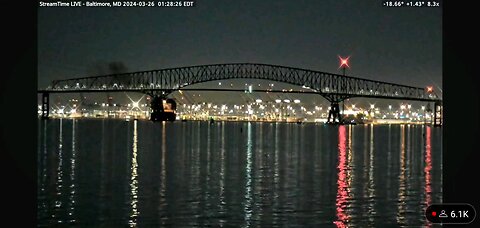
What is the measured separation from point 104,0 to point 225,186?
11.8m

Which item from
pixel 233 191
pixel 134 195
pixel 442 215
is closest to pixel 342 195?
pixel 233 191

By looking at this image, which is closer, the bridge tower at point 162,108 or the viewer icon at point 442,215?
the viewer icon at point 442,215

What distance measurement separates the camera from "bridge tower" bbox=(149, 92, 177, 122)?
166 m

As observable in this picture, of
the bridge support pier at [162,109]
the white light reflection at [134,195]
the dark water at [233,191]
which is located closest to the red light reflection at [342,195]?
the dark water at [233,191]

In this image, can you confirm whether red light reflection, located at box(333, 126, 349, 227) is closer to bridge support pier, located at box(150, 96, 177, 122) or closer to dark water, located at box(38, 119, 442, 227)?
dark water, located at box(38, 119, 442, 227)

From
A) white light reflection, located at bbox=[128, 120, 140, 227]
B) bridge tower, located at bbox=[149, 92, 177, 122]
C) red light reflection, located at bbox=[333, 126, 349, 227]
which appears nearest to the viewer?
white light reflection, located at bbox=[128, 120, 140, 227]

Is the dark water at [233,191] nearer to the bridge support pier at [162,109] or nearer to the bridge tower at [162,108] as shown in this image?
the bridge tower at [162,108]

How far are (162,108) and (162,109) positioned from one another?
248 mm

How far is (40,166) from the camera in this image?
3838cm

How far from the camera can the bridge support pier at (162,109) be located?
16850 centimetres
